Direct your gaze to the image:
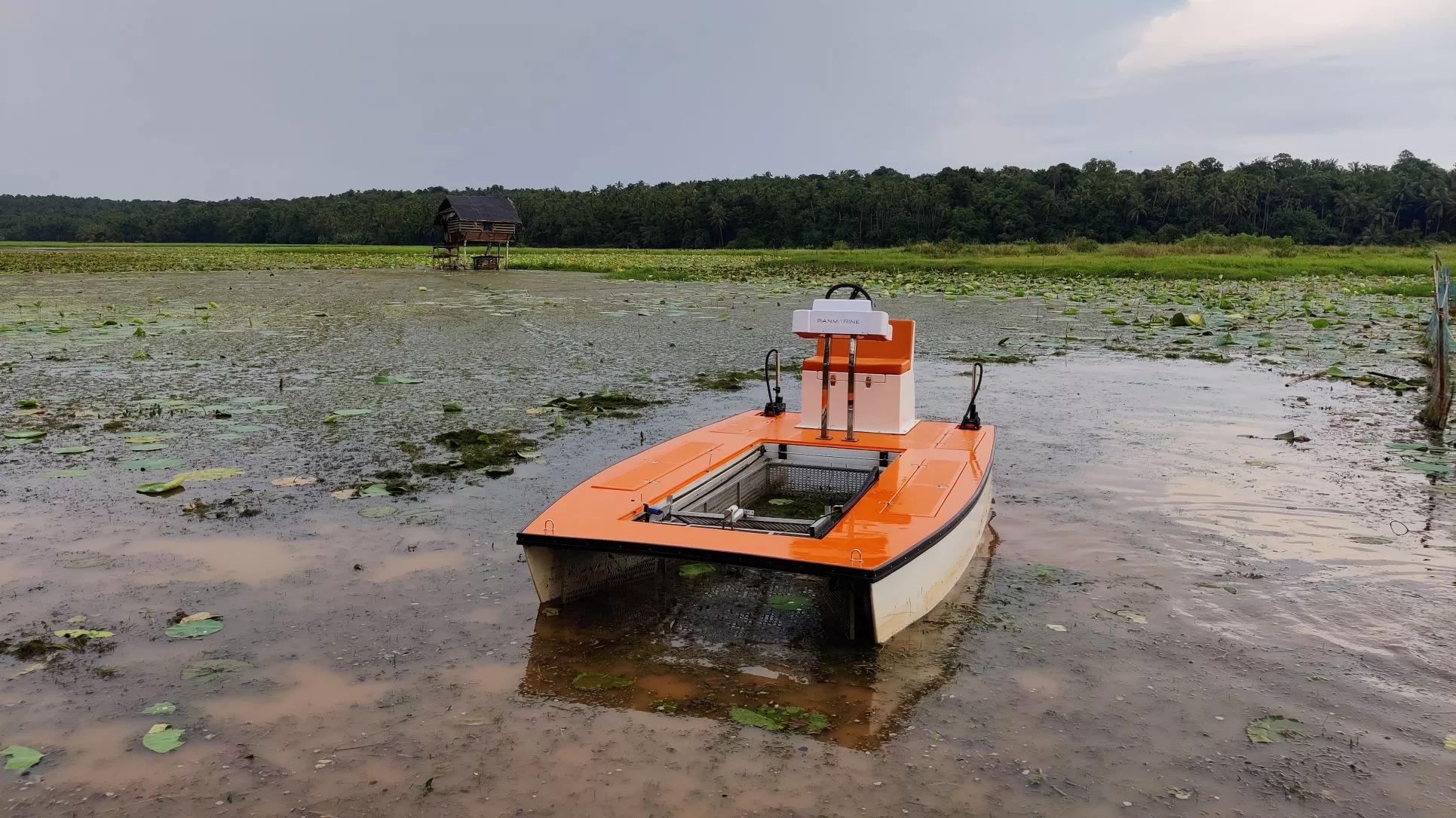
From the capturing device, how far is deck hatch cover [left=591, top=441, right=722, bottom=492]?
18.5ft

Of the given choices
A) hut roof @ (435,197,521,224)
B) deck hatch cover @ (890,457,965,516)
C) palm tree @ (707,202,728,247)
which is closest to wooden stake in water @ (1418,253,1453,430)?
deck hatch cover @ (890,457,965,516)

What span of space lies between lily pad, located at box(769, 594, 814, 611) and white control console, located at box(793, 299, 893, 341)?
187cm

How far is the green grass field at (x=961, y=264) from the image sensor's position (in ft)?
106

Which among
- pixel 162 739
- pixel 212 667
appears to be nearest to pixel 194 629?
pixel 212 667

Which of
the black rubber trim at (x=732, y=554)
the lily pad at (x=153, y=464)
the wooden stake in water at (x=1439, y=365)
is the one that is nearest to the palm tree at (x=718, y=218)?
the wooden stake in water at (x=1439, y=365)

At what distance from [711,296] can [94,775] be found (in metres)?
22.5

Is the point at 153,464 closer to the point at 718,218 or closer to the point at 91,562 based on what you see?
the point at 91,562

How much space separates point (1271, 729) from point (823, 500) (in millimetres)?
3366

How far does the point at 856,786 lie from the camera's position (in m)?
3.47

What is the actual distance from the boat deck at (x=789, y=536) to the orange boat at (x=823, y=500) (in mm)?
12

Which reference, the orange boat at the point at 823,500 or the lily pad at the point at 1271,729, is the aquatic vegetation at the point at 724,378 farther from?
the lily pad at the point at 1271,729

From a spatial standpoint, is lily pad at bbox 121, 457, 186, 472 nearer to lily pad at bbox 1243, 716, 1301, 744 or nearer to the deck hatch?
the deck hatch

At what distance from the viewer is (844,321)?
6.39 m

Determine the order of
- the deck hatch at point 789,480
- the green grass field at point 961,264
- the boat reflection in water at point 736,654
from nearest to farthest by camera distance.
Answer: the boat reflection in water at point 736,654 → the deck hatch at point 789,480 → the green grass field at point 961,264
